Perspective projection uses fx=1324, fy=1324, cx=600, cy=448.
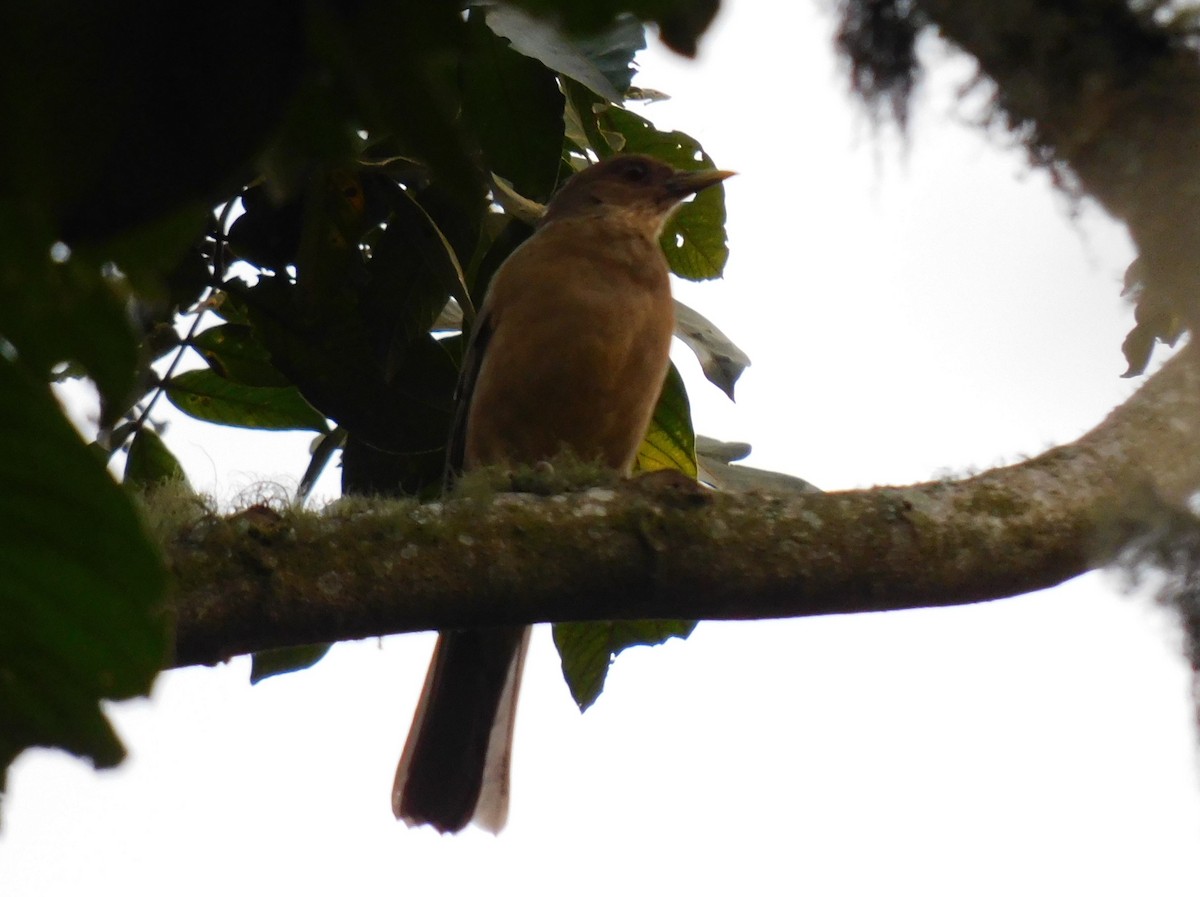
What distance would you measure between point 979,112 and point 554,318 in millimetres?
2447

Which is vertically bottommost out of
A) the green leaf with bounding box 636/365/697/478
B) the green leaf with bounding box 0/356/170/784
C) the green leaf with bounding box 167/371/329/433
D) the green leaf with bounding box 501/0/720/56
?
the green leaf with bounding box 0/356/170/784

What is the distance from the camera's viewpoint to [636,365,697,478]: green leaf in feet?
12.1

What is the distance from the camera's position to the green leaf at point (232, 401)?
11.1 feet

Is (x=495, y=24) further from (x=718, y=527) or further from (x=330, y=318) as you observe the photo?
(x=718, y=527)

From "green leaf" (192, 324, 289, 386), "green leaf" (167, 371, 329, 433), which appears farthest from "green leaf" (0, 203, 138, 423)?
"green leaf" (167, 371, 329, 433)

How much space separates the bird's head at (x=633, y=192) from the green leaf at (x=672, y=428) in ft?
2.77

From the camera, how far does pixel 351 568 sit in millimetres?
2236

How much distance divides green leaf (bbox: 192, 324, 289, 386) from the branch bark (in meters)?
0.98

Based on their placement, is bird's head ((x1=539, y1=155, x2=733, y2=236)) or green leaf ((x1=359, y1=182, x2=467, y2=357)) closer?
green leaf ((x1=359, y1=182, x2=467, y2=357))

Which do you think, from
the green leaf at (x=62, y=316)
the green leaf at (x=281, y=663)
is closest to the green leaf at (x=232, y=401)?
the green leaf at (x=281, y=663)

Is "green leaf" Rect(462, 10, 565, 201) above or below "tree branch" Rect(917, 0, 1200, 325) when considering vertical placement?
above

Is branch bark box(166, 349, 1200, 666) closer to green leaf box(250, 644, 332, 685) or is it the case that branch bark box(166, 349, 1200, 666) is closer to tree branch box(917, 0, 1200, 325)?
tree branch box(917, 0, 1200, 325)

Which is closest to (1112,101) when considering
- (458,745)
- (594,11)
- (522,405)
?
(594,11)

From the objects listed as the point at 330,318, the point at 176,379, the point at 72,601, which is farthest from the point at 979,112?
the point at 176,379
